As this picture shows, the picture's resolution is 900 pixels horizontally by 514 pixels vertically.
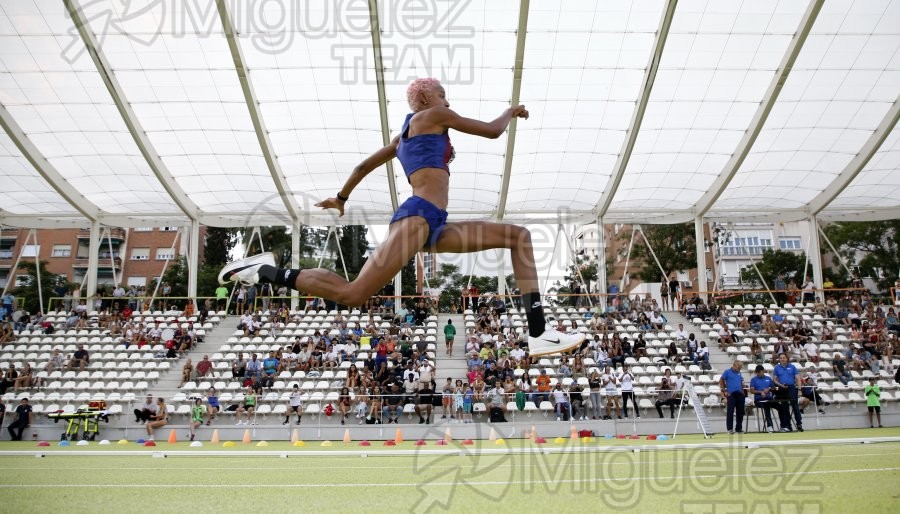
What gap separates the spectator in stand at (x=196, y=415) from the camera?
52.3 ft

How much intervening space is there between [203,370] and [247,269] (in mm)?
15013

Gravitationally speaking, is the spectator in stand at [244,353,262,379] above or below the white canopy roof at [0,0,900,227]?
below

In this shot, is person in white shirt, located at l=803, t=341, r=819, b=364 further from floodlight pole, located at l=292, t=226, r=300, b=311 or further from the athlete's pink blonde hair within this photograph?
the athlete's pink blonde hair

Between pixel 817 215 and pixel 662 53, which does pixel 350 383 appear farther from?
pixel 817 215

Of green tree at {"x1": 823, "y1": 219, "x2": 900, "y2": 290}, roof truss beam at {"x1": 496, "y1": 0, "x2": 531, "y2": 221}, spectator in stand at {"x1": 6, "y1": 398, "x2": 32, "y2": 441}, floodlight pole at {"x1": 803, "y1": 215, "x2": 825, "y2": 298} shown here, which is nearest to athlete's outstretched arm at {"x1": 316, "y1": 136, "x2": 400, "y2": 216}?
roof truss beam at {"x1": 496, "y1": 0, "x2": 531, "y2": 221}

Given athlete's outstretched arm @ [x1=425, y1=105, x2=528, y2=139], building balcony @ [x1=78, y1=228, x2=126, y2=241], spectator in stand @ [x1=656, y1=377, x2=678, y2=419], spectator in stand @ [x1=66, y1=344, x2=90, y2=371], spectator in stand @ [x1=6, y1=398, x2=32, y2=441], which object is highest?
building balcony @ [x1=78, y1=228, x2=126, y2=241]

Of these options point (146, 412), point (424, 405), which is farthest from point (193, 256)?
point (424, 405)

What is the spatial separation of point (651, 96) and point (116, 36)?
48.5ft

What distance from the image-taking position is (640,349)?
2014 cm

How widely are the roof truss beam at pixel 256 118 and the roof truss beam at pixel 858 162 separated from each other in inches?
736

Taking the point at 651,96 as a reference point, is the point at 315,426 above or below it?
below

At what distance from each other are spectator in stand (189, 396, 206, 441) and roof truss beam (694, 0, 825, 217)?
56.6 ft

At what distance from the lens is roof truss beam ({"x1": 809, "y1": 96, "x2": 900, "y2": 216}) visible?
20.8m

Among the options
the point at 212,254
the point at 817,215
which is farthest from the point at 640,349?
the point at 212,254
